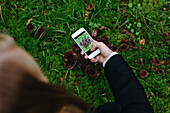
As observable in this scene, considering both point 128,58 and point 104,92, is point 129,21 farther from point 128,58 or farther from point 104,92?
point 104,92

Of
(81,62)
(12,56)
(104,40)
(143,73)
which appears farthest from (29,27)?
(143,73)

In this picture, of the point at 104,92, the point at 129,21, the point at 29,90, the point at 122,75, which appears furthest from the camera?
the point at 129,21

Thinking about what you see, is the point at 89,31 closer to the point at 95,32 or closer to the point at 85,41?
the point at 95,32

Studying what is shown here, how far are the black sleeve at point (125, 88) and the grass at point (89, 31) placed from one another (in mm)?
583

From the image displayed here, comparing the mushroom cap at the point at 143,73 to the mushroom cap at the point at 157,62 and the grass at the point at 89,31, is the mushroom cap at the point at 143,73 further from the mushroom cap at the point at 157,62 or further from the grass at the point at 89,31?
the mushroom cap at the point at 157,62

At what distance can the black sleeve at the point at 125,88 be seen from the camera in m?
2.09

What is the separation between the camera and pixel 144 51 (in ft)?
10.0

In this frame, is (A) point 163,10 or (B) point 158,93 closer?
(B) point 158,93

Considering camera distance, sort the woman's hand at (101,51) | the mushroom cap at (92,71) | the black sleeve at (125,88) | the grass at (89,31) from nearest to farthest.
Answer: the black sleeve at (125,88)
the woman's hand at (101,51)
the mushroom cap at (92,71)
the grass at (89,31)

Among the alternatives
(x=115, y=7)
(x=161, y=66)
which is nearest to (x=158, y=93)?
(x=161, y=66)

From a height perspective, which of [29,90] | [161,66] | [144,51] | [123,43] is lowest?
[161,66]

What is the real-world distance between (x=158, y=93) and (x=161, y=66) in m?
0.57

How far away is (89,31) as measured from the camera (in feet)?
9.98

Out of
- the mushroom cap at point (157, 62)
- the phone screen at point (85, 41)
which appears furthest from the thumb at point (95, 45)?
the mushroom cap at point (157, 62)
